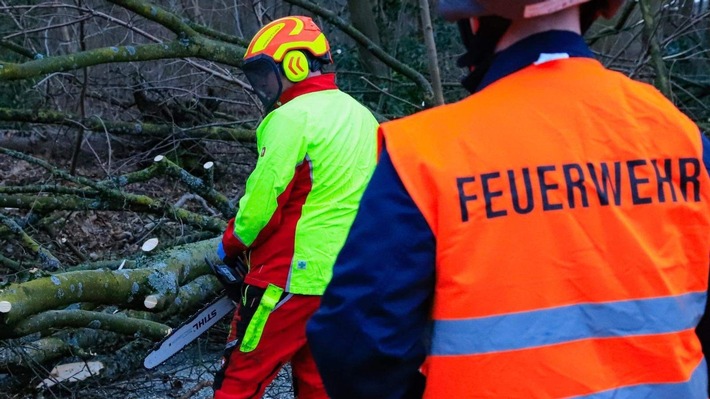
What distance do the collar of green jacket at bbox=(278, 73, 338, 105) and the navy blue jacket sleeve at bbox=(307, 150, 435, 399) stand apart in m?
2.36

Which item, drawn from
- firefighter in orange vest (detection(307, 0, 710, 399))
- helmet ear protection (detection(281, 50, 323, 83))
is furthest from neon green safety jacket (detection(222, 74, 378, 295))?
firefighter in orange vest (detection(307, 0, 710, 399))

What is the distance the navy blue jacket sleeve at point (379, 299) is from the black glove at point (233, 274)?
90.9 inches

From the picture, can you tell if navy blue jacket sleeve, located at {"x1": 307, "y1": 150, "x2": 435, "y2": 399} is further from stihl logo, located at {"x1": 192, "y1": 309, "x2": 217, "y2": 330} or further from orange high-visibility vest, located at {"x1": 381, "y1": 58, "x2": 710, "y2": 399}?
stihl logo, located at {"x1": 192, "y1": 309, "x2": 217, "y2": 330}

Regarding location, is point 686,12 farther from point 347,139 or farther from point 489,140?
point 489,140

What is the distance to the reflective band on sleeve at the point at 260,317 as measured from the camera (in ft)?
11.4

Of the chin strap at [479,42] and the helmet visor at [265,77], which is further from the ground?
the chin strap at [479,42]

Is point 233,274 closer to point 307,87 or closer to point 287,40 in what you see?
point 307,87

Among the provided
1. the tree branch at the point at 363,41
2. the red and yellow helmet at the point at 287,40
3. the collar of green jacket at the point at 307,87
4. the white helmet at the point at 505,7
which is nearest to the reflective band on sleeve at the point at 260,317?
the collar of green jacket at the point at 307,87

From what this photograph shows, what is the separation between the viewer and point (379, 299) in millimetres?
1348

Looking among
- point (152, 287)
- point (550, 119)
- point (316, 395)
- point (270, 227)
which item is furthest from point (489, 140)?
point (152, 287)

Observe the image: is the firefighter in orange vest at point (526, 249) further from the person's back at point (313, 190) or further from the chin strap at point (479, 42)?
the person's back at point (313, 190)

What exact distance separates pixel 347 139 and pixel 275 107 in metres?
0.49

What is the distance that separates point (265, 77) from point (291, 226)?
76 cm

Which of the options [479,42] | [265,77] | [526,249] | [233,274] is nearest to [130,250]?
[233,274]
